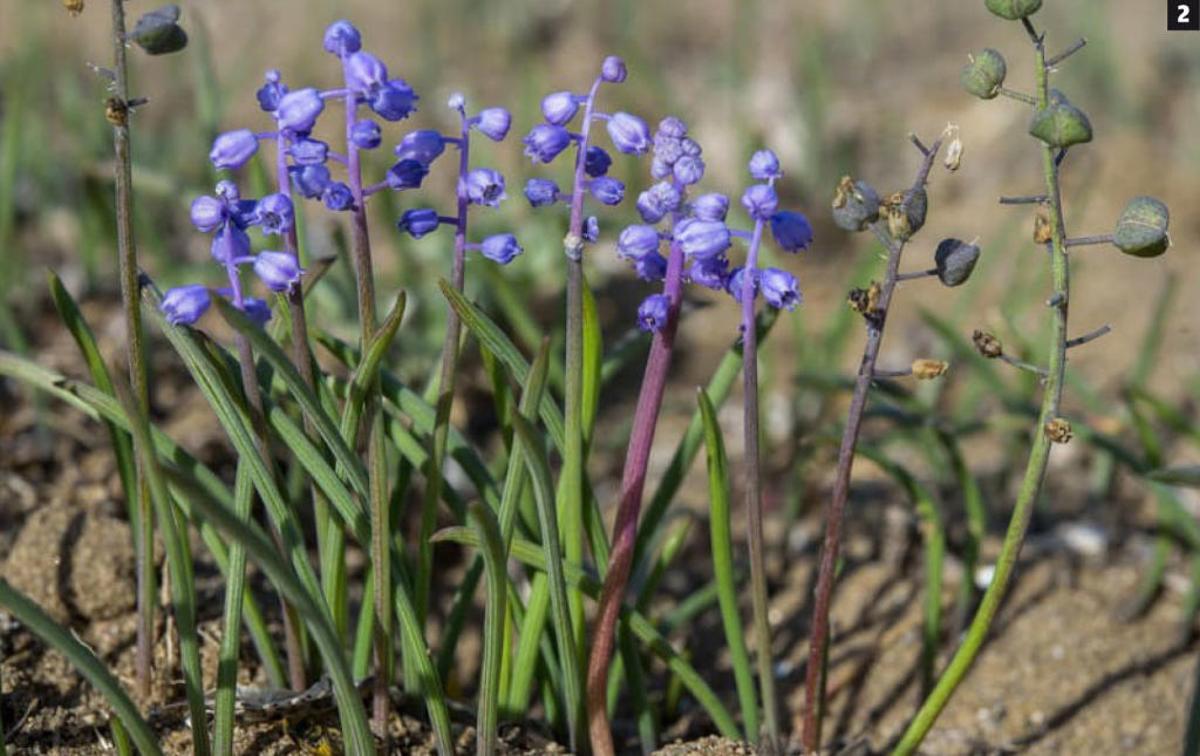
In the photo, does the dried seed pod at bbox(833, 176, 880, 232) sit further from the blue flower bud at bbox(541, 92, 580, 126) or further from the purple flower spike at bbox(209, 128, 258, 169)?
the purple flower spike at bbox(209, 128, 258, 169)

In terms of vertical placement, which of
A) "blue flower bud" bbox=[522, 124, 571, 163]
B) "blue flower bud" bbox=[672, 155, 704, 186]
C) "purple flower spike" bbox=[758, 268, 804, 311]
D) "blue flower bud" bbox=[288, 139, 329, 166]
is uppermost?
"blue flower bud" bbox=[288, 139, 329, 166]

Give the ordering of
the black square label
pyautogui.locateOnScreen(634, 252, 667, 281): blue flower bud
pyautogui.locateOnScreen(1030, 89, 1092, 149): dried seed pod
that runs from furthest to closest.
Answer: the black square label < pyautogui.locateOnScreen(634, 252, 667, 281): blue flower bud < pyautogui.locateOnScreen(1030, 89, 1092, 149): dried seed pod

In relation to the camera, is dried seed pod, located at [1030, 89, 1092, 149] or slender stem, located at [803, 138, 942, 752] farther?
slender stem, located at [803, 138, 942, 752]

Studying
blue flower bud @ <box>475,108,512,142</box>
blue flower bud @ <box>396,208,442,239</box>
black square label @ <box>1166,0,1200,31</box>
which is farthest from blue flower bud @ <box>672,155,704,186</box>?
black square label @ <box>1166,0,1200,31</box>

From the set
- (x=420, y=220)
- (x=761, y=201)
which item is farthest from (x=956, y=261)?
(x=420, y=220)

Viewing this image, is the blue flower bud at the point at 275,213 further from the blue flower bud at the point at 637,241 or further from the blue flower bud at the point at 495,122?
the blue flower bud at the point at 637,241

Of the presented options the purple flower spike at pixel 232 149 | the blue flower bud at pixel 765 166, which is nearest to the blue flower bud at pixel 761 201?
the blue flower bud at pixel 765 166

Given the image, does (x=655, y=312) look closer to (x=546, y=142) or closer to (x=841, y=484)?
(x=546, y=142)
